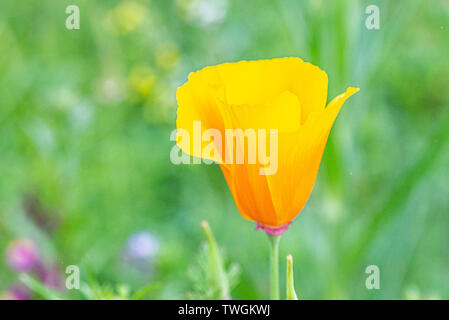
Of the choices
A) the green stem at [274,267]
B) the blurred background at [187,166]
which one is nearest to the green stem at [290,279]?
the green stem at [274,267]

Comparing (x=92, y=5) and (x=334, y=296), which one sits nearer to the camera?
(x=334, y=296)

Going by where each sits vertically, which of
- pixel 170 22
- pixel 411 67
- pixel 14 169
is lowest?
pixel 14 169

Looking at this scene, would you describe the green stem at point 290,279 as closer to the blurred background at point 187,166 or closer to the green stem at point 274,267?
the green stem at point 274,267

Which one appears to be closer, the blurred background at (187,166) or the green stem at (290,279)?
the green stem at (290,279)

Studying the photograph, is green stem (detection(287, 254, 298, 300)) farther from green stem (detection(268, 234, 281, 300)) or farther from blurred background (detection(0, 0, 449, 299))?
blurred background (detection(0, 0, 449, 299))

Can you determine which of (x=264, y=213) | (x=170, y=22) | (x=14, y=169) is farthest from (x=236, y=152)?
(x=170, y=22)

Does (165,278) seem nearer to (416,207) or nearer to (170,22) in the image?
(416,207)
